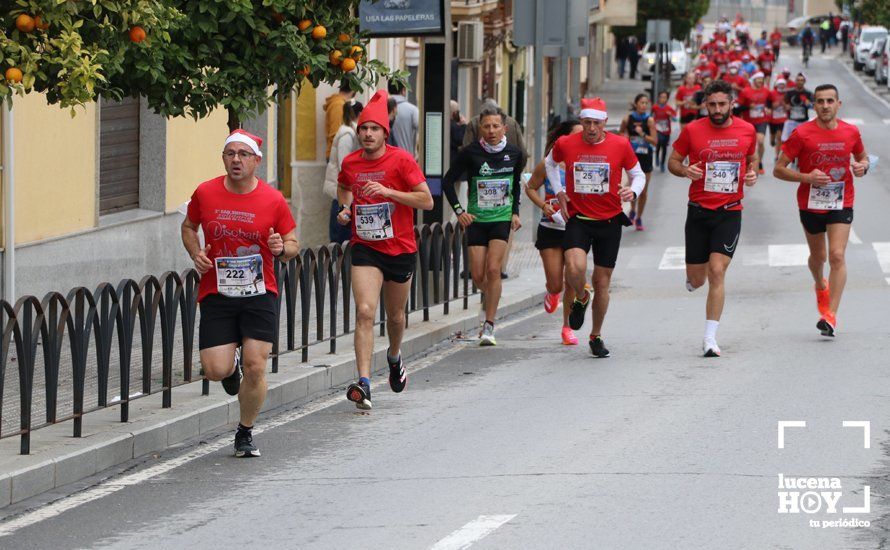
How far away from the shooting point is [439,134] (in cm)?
1548

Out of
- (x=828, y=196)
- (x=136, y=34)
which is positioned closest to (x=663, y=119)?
(x=828, y=196)

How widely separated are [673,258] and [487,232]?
26.3 feet

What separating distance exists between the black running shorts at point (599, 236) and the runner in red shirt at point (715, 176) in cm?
56

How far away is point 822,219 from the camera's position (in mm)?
13727

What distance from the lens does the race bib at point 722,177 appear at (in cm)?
1263

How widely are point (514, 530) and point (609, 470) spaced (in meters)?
1.33

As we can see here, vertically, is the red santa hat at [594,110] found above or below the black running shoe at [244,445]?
above

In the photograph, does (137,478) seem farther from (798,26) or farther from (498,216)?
(798,26)

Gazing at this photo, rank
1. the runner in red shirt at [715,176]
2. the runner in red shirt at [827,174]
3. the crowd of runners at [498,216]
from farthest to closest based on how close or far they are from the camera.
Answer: the runner in red shirt at [827,174] → the runner in red shirt at [715,176] → the crowd of runners at [498,216]

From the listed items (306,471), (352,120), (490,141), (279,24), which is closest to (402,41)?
(352,120)

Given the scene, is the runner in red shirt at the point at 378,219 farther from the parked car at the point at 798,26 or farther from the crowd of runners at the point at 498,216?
the parked car at the point at 798,26

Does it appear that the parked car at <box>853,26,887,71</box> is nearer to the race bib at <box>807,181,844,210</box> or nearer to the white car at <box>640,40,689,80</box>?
the white car at <box>640,40,689,80</box>

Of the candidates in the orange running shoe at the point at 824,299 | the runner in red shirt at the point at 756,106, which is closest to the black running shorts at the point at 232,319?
the orange running shoe at the point at 824,299

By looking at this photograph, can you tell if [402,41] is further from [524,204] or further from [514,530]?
[514,530]
